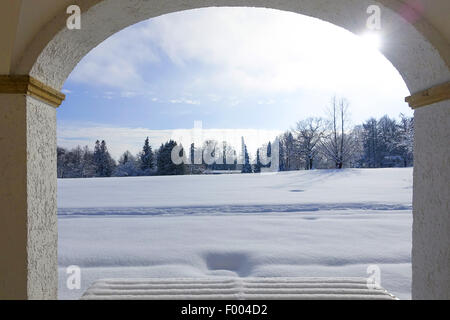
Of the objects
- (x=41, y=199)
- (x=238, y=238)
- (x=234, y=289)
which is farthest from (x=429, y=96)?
(x=238, y=238)

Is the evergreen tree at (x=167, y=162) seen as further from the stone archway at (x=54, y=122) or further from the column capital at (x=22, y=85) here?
the column capital at (x=22, y=85)

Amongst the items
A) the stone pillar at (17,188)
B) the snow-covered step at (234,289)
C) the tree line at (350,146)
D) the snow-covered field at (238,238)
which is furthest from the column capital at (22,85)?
the tree line at (350,146)

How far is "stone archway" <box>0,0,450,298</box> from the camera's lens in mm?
2287

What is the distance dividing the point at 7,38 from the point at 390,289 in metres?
5.33

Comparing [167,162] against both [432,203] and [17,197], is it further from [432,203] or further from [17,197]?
[432,203]

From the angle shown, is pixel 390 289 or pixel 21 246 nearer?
pixel 21 246

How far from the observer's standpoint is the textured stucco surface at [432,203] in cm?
251

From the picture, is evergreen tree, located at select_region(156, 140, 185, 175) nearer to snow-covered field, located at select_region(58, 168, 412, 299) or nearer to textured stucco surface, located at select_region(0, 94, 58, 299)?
snow-covered field, located at select_region(58, 168, 412, 299)

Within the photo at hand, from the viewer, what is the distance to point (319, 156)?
33469 millimetres

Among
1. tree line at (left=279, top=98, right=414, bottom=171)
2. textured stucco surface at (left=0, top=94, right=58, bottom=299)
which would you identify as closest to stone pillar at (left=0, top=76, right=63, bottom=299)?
textured stucco surface at (left=0, top=94, right=58, bottom=299)

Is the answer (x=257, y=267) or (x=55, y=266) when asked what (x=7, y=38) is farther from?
(x=257, y=267)

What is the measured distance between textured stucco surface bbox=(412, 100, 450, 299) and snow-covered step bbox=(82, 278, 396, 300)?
1.36 ft

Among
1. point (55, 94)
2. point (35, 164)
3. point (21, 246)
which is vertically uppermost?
point (55, 94)
